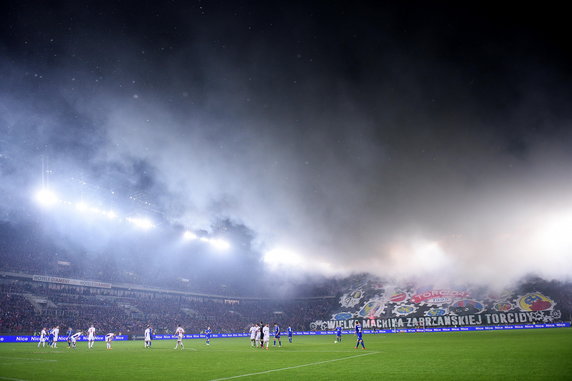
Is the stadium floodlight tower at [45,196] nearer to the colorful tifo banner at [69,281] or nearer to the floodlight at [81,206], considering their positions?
the floodlight at [81,206]

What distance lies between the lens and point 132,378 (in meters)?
12.1

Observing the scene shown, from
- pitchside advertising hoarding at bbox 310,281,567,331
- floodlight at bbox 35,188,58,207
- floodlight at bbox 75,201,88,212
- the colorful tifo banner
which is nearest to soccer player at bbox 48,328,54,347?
floodlight at bbox 35,188,58,207

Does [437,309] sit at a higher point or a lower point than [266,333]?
lower

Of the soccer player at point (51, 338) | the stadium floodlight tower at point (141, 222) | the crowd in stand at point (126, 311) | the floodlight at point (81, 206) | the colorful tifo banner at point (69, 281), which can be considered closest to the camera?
the soccer player at point (51, 338)

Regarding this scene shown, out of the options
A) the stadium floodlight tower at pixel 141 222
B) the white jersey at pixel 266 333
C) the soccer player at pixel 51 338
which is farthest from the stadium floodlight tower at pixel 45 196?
the white jersey at pixel 266 333

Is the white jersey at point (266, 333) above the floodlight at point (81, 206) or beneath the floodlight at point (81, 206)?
beneath

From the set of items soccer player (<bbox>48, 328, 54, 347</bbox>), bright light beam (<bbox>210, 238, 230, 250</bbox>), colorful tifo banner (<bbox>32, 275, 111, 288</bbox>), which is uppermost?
bright light beam (<bbox>210, 238, 230, 250</bbox>)

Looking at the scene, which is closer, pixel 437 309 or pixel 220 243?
pixel 437 309

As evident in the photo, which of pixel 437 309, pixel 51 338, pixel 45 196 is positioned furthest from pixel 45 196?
pixel 437 309

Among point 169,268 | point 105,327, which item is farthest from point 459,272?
point 105,327

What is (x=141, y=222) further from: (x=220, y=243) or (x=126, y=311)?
(x=220, y=243)

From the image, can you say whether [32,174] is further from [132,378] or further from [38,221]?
[132,378]

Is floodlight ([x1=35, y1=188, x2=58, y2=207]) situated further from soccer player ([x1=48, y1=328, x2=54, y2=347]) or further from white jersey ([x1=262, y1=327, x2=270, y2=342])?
white jersey ([x1=262, y1=327, x2=270, y2=342])

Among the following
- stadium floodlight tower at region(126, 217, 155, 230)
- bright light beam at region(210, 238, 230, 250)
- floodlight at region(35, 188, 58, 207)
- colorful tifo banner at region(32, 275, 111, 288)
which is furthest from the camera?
bright light beam at region(210, 238, 230, 250)
